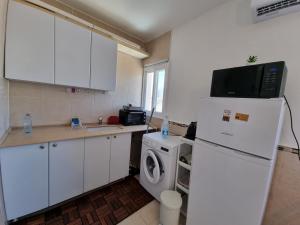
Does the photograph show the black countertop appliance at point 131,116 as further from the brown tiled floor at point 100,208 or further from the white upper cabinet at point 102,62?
the brown tiled floor at point 100,208

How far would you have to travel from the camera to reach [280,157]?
114 centimetres

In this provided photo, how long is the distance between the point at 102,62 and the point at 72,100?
75 cm

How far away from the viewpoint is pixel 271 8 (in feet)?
3.73

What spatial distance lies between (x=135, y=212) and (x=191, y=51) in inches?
90.9

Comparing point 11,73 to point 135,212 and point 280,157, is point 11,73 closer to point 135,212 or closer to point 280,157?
point 135,212

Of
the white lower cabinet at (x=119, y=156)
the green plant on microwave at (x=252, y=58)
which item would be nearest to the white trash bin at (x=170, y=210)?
the white lower cabinet at (x=119, y=156)

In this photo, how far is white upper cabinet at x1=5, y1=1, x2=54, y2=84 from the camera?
133 centimetres

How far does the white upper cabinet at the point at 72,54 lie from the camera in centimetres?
159

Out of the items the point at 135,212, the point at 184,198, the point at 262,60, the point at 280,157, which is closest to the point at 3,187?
the point at 135,212

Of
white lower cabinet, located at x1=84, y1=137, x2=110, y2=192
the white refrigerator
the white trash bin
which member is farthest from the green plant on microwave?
white lower cabinet, located at x1=84, y1=137, x2=110, y2=192

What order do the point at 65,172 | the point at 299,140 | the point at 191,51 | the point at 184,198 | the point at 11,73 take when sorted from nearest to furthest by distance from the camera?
the point at 299,140, the point at 11,73, the point at 65,172, the point at 184,198, the point at 191,51

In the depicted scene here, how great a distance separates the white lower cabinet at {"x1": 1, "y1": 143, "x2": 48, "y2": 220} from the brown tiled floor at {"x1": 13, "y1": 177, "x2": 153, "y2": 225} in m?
0.16

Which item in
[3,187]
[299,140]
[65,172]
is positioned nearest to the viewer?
[299,140]

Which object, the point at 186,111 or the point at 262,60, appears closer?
the point at 262,60
